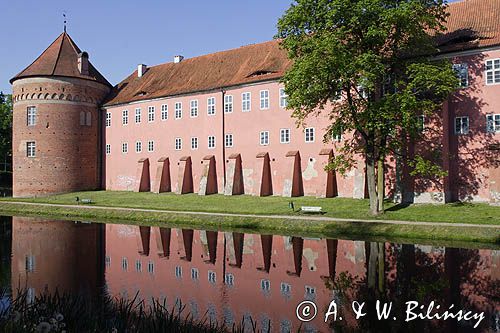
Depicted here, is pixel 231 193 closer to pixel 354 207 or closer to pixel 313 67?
pixel 354 207

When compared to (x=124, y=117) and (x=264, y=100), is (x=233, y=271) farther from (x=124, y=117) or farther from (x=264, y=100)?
(x=124, y=117)

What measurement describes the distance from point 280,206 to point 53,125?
22866 mm

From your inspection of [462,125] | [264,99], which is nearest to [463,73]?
[462,125]

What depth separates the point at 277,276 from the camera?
1248 centimetres

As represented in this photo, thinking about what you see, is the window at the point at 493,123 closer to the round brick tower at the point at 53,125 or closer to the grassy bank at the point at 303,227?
the grassy bank at the point at 303,227

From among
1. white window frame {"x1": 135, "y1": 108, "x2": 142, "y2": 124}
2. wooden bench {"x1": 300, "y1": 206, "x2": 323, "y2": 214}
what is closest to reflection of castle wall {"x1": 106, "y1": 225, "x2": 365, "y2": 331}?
wooden bench {"x1": 300, "y1": 206, "x2": 323, "y2": 214}

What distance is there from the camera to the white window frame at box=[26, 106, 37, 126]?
40.8m

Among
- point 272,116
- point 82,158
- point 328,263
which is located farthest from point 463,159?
point 82,158

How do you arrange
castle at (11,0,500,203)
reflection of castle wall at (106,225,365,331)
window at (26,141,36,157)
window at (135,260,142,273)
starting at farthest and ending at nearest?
window at (26,141,36,157), castle at (11,0,500,203), window at (135,260,142,273), reflection of castle wall at (106,225,365,331)

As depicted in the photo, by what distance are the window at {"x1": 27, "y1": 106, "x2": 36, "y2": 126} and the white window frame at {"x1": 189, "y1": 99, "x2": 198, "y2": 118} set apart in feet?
44.9

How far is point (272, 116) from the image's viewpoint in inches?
1286

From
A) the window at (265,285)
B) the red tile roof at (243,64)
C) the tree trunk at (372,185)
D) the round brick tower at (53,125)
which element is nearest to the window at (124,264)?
the window at (265,285)

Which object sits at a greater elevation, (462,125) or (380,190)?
(462,125)

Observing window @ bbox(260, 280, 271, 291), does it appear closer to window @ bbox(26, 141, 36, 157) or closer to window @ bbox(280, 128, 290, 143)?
window @ bbox(280, 128, 290, 143)
